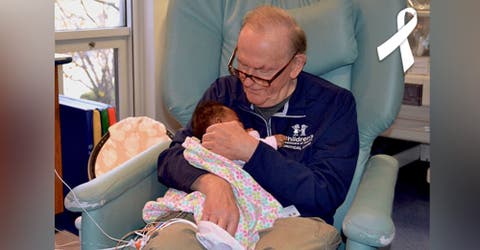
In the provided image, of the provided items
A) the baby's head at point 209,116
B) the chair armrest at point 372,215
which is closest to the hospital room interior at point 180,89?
the chair armrest at point 372,215

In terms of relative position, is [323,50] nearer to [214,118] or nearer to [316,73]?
[316,73]

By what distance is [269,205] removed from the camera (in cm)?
158

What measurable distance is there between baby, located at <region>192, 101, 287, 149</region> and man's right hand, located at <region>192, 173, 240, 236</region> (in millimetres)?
160

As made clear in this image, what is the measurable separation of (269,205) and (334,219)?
1.06 ft

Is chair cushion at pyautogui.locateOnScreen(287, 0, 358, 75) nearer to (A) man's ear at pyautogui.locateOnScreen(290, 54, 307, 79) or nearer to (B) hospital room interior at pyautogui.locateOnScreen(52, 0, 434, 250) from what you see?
(B) hospital room interior at pyautogui.locateOnScreen(52, 0, 434, 250)

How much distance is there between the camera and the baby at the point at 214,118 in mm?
1681

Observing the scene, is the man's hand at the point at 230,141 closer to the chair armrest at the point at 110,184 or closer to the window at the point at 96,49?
the chair armrest at the point at 110,184

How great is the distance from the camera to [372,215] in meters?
1.37

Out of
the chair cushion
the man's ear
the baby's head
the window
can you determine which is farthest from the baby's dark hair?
the window

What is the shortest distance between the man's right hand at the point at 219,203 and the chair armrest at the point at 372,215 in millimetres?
280
